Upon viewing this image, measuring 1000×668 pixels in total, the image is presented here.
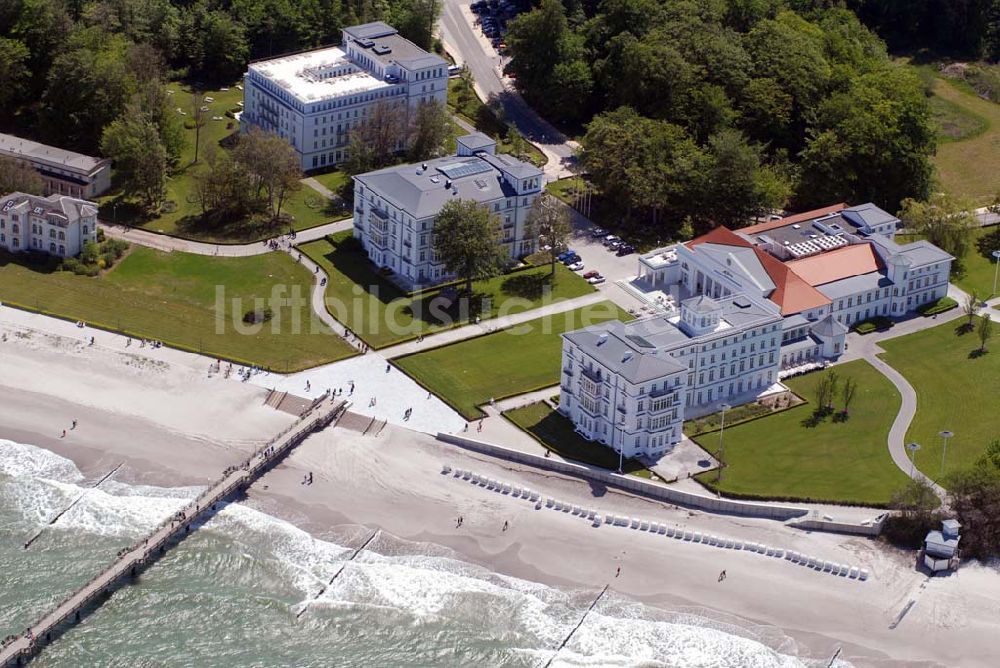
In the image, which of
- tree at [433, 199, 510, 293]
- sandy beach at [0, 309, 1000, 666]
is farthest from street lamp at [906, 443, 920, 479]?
tree at [433, 199, 510, 293]

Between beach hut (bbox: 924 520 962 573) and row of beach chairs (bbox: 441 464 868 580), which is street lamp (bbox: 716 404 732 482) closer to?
row of beach chairs (bbox: 441 464 868 580)

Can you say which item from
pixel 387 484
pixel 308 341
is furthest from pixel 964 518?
pixel 308 341

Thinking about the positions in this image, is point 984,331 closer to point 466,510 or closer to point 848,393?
point 848,393

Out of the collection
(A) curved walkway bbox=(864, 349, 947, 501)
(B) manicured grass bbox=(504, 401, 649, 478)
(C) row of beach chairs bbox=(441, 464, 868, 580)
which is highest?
(A) curved walkway bbox=(864, 349, 947, 501)

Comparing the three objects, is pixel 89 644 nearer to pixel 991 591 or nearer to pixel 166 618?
pixel 166 618

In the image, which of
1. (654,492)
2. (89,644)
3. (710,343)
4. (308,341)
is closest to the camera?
(89,644)

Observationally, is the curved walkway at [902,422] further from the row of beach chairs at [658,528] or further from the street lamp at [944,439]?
the row of beach chairs at [658,528]

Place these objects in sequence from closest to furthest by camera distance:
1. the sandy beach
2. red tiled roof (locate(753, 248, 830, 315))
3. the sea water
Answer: the sea water
the sandy beach
red tiled roof (locate(753, 248, 830, 315))
